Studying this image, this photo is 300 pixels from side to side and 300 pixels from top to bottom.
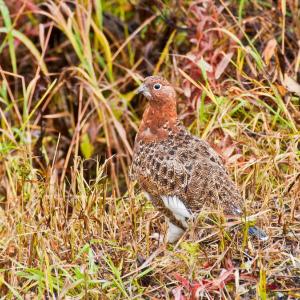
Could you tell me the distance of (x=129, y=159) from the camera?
5773 millimetres

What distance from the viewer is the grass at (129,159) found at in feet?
12.2

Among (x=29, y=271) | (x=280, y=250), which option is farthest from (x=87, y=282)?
(x=280, y=250)

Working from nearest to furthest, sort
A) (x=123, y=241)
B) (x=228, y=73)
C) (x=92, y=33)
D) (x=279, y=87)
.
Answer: (x=123, y=241) → (x=279, y=87) → (x=228, y=73) → (x=92, y=33)

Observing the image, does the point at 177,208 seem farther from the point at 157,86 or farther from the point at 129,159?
the point at 129,159

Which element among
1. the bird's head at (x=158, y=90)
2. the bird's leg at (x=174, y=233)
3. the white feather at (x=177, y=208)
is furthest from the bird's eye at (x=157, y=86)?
the bird's leg at (x=174, y=233)

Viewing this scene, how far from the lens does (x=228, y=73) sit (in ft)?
17.6

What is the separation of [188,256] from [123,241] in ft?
1.62

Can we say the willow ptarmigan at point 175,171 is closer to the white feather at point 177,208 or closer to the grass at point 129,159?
the white feather at point 177,208

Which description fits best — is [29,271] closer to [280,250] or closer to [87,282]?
[87,282]

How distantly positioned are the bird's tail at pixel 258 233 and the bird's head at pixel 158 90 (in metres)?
0.95

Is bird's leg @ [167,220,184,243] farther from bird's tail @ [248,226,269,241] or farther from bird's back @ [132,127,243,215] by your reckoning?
bird's tail @ [248,226,269,241]

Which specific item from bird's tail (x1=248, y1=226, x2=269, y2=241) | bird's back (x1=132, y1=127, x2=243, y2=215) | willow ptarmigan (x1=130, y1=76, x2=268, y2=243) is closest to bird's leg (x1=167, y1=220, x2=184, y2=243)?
willow ptarmigan (x1=130, y1=76, x2=268, y2=243)

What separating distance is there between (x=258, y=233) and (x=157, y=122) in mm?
910

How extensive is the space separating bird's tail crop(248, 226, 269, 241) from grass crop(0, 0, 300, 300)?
0.18 ft
